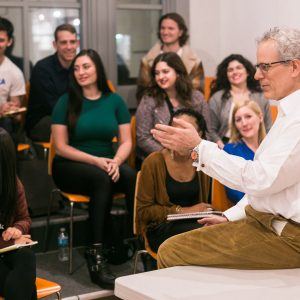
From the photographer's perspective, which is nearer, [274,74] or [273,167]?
[273,167]

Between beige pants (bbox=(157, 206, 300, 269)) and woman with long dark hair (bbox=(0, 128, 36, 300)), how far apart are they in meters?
0.59

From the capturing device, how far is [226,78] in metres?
5.07

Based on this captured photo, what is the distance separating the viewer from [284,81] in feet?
7.55

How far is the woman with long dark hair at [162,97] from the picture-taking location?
453 centimetres

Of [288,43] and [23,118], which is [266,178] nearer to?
[288,43]

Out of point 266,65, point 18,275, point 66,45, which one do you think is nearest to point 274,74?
point 266,65

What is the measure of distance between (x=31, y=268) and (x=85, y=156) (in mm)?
1481

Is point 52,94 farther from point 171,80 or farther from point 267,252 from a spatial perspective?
point 267,252

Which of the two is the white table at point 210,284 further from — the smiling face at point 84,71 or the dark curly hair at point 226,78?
the dark curly hair at point 226,78

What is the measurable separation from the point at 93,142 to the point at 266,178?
7.32 ft

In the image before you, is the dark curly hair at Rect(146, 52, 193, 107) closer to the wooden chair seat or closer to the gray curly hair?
the wooden chair seat

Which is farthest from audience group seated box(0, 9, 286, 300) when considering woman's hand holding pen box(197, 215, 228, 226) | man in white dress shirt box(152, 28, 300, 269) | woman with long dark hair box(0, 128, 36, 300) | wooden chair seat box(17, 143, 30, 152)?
man in white dress shirt box(152, 28, 300, 269)

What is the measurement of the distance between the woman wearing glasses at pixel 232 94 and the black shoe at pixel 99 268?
1.38 m

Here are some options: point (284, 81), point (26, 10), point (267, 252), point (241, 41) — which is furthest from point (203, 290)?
point (241, 41)
